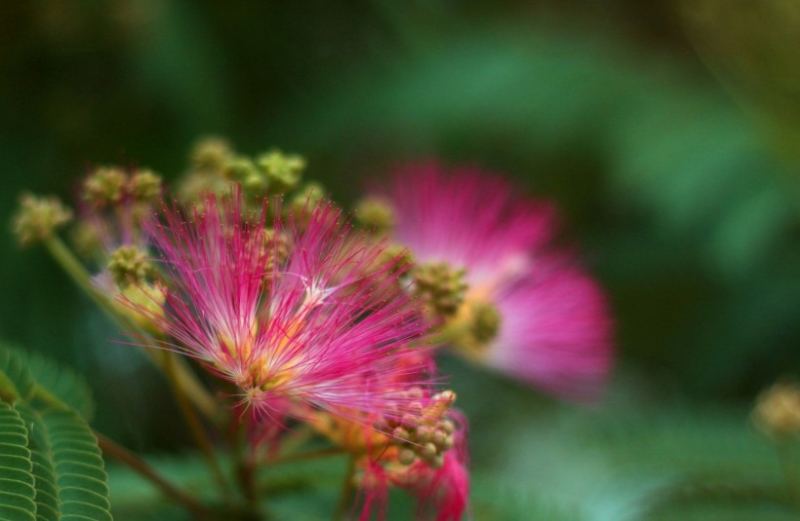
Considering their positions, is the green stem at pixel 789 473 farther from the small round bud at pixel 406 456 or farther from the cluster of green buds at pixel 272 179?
the cluster of green buds at pixel 272 179

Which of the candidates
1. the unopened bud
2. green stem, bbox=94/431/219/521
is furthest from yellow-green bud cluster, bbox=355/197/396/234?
green stem, bbox=94/431/219/521

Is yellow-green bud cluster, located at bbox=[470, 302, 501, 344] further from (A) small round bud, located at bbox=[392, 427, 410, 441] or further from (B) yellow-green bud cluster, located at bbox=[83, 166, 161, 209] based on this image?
(B) yellow-green bud cluster, located at bbox=[83, 166, 161, 209]

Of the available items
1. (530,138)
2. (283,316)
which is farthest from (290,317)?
(530,138)

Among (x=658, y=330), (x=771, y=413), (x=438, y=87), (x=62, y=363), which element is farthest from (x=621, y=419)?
(x=62, y=363)

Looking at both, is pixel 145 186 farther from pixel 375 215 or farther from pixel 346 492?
pixel 346 492

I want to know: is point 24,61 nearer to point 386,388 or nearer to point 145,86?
point 145,86
